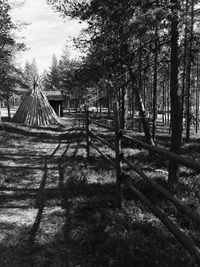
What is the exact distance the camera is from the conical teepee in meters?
26.7

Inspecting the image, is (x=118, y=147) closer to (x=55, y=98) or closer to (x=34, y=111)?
(x=34, y=111)

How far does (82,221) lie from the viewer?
5812 millimetres

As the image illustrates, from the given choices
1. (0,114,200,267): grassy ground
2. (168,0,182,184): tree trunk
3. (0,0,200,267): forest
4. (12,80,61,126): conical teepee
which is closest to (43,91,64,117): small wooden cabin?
(12,80,61,126): conical teepee

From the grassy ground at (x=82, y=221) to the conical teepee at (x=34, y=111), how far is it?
16.6 m

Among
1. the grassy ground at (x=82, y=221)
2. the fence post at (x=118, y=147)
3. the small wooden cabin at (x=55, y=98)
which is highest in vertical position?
the small wooden cabin at (x=55, y=98)

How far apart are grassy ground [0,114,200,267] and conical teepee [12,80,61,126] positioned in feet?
54.3

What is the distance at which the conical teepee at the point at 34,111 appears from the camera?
2667cm

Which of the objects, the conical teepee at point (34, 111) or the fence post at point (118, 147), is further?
the conical teepee at point (34, 111)

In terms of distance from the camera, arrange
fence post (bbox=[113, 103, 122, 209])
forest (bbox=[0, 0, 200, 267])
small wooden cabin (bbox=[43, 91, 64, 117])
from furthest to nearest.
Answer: small wooden cabin (bbox=[43, 91, 64, 117])
fence post (bbox=[113, 103, 122, 209])
forest (bbox=[0, 0, 200, 267])

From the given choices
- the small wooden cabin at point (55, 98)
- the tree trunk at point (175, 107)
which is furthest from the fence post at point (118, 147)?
the small wooden cabin at point (55, 98)

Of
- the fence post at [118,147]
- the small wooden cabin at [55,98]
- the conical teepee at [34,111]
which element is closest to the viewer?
the fence post at [118,147]

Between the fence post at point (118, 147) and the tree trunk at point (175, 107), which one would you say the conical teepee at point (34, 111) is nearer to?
the tree trunk at point (175, 107)

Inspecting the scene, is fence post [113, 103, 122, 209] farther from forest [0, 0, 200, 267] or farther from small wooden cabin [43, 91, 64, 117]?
small wooden cabin [43, 91, 64, 117]

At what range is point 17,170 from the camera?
10.4 meters
